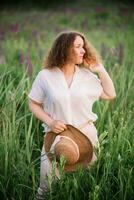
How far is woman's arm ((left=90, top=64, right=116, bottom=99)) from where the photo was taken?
123 inches

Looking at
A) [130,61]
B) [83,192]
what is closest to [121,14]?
[130,61]

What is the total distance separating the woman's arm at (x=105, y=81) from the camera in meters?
3.12

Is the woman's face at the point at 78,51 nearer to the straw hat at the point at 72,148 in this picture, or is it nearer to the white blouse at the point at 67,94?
the white blouse at the point at 67,94

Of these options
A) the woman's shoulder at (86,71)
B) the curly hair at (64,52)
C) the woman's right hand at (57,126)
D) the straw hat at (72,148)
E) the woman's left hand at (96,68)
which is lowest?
the straw hat at (72,148)

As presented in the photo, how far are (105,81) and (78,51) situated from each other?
0.75ft

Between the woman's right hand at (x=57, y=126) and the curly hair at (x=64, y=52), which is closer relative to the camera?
the woman's right hand at (x=57, y=126)

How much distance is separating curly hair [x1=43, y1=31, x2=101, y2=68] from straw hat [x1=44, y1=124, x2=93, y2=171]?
0.38m

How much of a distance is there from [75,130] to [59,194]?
0.36m

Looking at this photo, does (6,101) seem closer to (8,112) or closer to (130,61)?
(8,112)

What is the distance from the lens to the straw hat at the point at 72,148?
2932 millimetres

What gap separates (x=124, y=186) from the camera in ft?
10.3

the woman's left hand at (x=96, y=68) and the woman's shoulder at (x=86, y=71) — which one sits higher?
the woman's left hand at (x=96, y=68)

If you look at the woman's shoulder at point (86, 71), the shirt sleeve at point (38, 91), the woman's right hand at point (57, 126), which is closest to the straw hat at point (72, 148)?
the woman's right hand at point (57, 126)

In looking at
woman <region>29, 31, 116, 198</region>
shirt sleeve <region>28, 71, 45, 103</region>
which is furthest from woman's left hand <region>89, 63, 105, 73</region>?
shirt sleeve <region>28, 71, 45, 103</region>
